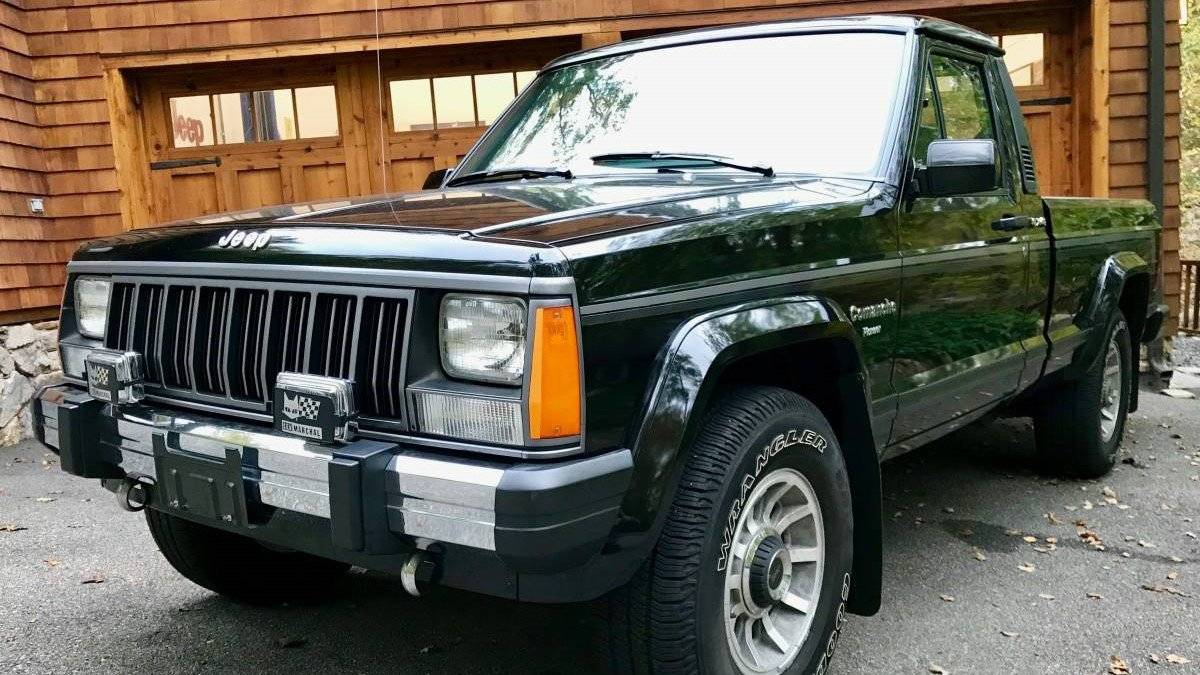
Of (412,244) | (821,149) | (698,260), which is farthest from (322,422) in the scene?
(821,149)

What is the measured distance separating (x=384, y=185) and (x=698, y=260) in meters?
5.67

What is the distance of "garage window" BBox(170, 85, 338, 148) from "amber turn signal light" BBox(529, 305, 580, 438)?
649 centimetres

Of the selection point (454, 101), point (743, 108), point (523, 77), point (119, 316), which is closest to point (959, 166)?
point (743, 108)

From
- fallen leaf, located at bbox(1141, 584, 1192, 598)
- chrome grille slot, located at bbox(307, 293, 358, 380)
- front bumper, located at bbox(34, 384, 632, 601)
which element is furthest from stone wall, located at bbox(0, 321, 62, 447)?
fallen leaf, located at bbox(1141, 584, 1192, 598)

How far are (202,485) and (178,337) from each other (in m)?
0.45

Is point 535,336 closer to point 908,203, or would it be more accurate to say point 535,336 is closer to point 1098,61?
point 908,203

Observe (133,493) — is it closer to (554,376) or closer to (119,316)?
(119,316)

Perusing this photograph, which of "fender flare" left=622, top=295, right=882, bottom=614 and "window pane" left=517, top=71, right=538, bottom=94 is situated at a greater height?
"window pane" left=517, top=71, right=538, bottom=94

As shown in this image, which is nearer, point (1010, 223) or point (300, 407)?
point (300, 407)

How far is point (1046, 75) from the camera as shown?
25.5ft

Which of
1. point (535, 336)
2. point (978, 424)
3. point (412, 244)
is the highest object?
point (412, 244)

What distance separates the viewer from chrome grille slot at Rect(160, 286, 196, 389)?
8.10 feet

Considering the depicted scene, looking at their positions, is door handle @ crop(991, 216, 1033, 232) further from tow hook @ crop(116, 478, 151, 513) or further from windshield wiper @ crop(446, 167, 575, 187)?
tow hook @ crop(116, 478, 151, 513)

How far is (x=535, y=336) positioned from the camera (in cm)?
191
